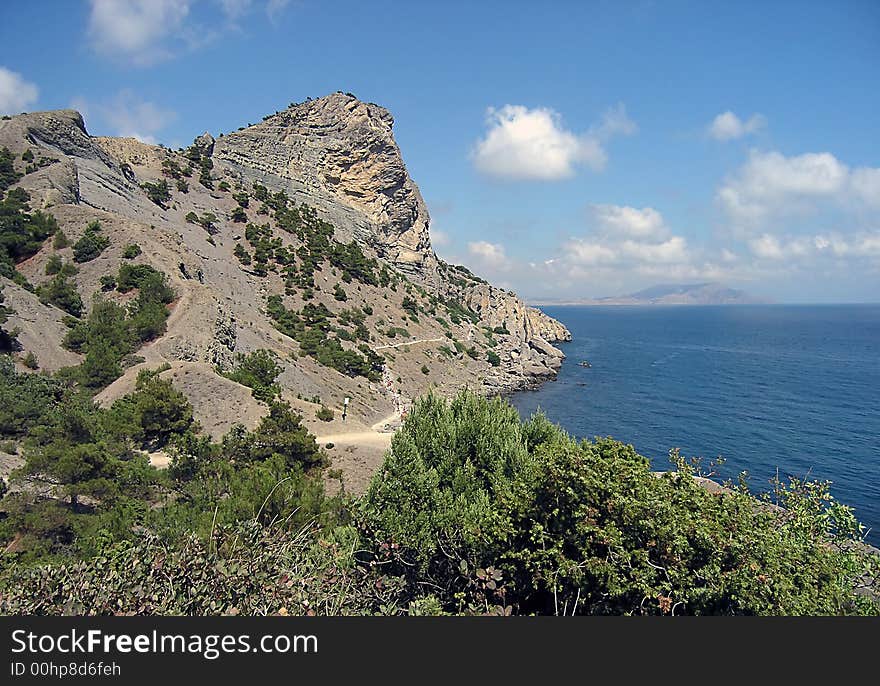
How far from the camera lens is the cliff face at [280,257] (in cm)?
3534

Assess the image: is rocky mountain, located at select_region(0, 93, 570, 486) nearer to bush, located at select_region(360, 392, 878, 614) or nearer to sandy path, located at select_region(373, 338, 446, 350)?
sandy path, located at select_region(373, 338, 446, 350)

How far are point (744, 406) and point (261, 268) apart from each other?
2170 inches

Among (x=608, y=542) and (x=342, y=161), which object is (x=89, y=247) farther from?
(x=342, y=161)

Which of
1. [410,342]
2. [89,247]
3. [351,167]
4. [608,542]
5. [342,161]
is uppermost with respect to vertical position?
[342,161]

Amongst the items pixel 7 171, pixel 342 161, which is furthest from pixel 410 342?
pixel 342 161

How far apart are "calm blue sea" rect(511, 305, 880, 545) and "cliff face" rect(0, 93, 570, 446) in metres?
11.1

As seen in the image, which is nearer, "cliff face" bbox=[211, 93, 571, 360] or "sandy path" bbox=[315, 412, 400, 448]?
"sandy path" bbox=[315, 412, 400, 448]

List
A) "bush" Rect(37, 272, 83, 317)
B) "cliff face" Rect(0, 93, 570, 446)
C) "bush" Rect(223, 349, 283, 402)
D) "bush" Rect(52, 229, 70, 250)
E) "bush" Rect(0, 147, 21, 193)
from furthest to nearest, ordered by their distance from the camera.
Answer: "bush" Rect(0, 147, 21, 193), "bush" Rect(52, 229, 70, 250), "cliff face" Rect(0, 93, 570, 446), "bush" Rect(37, 272, 83, 317), "bush" Rect(223, 349, 283, 402)

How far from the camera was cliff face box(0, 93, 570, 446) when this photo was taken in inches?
1391

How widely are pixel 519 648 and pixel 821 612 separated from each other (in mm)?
5866

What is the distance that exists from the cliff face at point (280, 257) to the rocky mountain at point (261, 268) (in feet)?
0.73

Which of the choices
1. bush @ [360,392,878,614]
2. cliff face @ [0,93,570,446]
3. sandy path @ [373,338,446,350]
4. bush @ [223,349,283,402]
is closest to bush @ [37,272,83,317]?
cliff face @ [0,93,570,446]

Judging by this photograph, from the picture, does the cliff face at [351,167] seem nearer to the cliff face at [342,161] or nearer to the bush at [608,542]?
the cliff face at [342,161]

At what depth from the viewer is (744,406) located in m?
54.1
